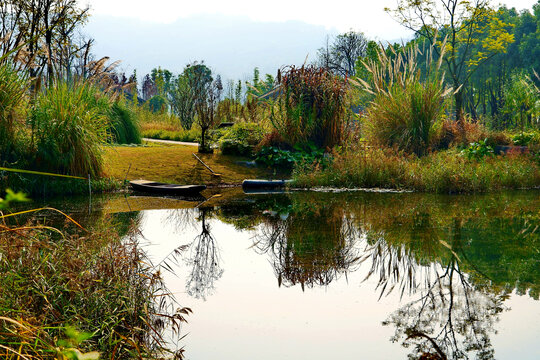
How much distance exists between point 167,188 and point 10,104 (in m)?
3.18

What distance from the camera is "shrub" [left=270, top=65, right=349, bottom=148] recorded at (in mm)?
13648

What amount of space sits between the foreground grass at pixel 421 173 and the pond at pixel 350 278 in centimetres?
227

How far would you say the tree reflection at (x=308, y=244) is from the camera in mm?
4691

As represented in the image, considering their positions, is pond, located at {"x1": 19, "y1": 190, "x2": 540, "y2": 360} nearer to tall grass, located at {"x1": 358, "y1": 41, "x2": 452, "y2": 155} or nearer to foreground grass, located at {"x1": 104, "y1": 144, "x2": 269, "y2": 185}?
foreground grass, located at {"x1": 104, "y1": 144, "x2": 269, "y2": 185}

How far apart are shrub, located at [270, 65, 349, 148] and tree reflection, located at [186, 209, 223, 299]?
748 centimetres

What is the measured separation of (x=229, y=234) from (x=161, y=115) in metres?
20.4

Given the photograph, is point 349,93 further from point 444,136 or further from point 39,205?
point 39,205

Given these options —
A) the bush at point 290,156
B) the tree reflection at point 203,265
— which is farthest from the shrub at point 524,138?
the tree reflection at point 203,265

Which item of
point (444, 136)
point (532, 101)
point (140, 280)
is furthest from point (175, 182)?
point (532, 101)

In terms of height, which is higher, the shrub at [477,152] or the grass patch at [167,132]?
the grass patch at [167,132]

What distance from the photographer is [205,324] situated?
353cm

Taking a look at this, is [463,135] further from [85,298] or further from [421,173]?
[85,298]

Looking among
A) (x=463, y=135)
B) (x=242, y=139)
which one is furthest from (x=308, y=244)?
(x=463, y=135)

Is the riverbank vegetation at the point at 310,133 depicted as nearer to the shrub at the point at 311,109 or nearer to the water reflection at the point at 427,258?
the shrub at the point at 311,109
